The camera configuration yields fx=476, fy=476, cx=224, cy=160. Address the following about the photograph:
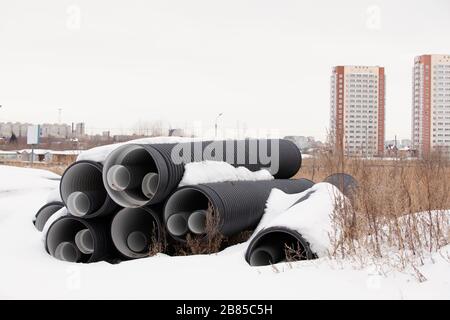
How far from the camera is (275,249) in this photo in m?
6.31

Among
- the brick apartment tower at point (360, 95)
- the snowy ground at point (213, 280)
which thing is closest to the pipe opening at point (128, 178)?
the snowy ground at point (213, 280)

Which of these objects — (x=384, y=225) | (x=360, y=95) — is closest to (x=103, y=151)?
(x=384, y=225)

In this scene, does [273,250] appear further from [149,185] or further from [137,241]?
[137,241]

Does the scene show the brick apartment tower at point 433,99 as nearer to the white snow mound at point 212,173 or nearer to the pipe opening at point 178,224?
the white snow mound at point 212,173

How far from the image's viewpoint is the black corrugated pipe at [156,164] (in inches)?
264

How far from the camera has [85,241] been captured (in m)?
7.48

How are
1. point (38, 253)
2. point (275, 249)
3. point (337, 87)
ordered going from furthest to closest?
Result: 1. point (337, 87)
2. point (38, 253)
3. point (275, 249)

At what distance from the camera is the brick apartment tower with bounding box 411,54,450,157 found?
47.8 meters

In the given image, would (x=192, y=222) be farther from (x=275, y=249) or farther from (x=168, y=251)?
(x=275, y=249)

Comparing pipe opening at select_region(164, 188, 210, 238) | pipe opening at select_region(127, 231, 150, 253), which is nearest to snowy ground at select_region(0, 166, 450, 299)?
pipe opening at select_region(164, 188, 210, 238)

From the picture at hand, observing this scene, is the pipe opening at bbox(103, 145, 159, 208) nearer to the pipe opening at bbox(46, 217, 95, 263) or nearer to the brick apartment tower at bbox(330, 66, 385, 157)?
the pipe opening at bbox(46, 217, 95, 263)
